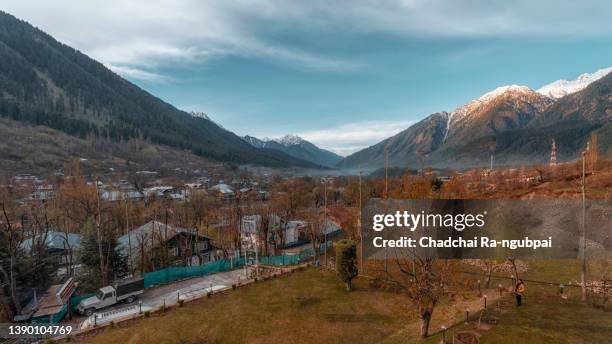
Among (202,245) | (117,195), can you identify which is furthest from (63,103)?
(202,245)

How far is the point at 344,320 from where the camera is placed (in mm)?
17484

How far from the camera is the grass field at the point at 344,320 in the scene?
43.5 feet

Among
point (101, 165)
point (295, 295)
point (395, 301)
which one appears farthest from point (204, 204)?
point (101, 165)

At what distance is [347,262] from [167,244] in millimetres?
20647

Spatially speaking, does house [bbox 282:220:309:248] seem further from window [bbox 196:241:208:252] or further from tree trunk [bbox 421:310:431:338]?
tree trunk [bbox 421:310:431:338]

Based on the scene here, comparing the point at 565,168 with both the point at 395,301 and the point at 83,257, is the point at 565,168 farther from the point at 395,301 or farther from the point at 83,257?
the point at 83,257

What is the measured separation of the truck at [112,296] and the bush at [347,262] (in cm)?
1523

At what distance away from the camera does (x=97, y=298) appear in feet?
69.8

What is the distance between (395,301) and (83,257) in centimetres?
2568

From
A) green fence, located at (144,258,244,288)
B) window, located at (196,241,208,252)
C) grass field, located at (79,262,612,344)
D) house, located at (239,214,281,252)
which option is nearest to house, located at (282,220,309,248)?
house, located at (239,214,281,252)

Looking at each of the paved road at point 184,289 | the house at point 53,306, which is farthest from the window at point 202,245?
the house at point 53,306

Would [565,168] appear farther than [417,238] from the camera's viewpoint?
Yes

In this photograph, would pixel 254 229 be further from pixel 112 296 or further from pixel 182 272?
pixel 112 296

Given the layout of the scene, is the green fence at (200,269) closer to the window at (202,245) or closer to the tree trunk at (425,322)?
the window at (202,245)
